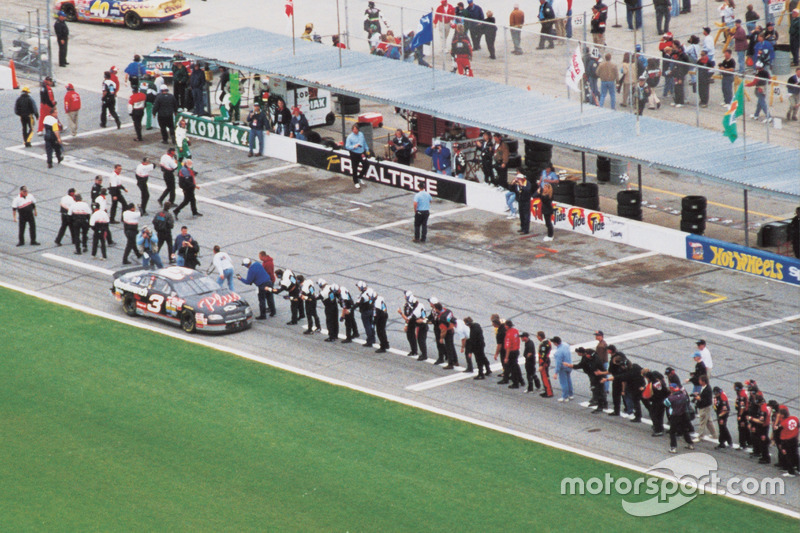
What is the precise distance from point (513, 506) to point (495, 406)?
4.04 meters

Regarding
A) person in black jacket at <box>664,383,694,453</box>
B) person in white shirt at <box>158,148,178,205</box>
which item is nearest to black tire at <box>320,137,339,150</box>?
person in white shirt at <box>158,148,178,205</box>

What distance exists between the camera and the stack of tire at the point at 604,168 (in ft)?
139

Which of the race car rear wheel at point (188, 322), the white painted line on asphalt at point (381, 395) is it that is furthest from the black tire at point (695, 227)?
the race car rear wheel at point (188, 322)

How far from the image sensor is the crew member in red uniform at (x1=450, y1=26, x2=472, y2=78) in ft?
138

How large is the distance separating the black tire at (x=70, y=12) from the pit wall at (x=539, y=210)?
13.7 m

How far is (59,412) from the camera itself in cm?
2842

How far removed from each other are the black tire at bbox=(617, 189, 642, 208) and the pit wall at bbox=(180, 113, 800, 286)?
0.60 meters

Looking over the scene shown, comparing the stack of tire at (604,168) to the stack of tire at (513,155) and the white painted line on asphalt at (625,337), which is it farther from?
the white painted line on asphalt at (625,337)

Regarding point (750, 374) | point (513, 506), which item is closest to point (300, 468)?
point (513, 506)

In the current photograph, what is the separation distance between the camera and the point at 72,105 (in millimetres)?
45281

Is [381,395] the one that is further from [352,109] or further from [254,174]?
[352,109]

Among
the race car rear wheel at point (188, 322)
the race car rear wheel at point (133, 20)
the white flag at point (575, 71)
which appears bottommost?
the race car rear wheel at point (188, 322)

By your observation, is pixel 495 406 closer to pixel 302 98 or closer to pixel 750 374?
pixel 750 374

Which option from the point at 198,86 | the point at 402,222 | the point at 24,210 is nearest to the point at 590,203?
the point at 402,222
